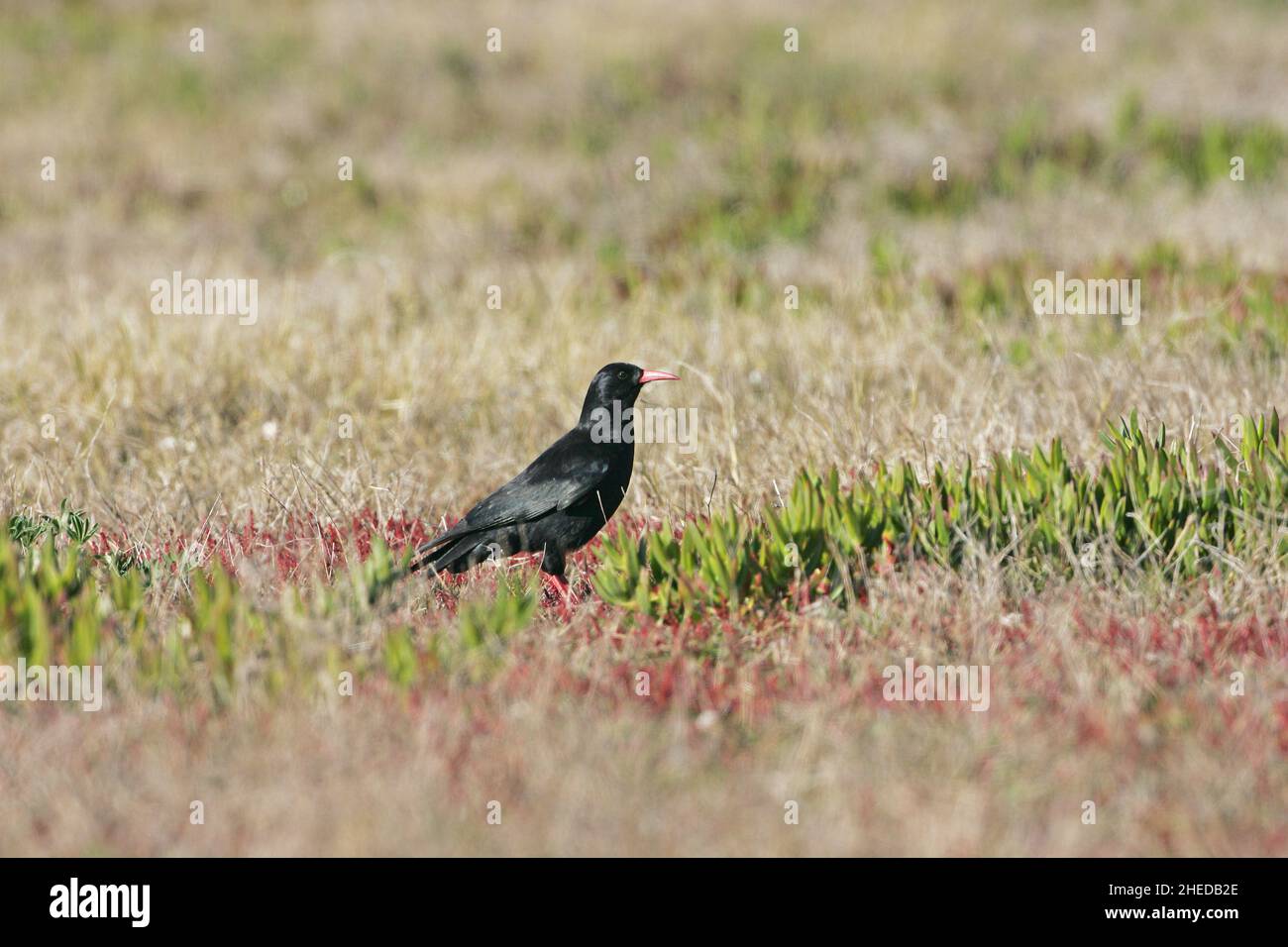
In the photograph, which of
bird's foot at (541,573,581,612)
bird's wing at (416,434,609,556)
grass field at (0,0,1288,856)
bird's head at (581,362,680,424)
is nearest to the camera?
grass field at (0,0,1288,856)

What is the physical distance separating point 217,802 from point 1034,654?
7.49 ft

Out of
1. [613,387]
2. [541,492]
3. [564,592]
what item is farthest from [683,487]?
[564,592]

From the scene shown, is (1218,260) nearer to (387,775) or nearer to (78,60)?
(387,775)

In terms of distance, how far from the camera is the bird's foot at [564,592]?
4961mm

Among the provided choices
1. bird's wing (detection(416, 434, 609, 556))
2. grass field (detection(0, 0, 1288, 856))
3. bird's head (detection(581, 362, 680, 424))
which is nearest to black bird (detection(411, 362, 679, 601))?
bird's wing (detection(416, 434, 609, 556))

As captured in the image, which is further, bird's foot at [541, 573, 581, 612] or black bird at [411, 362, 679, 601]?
black bird at [411, 362, 679, 601]

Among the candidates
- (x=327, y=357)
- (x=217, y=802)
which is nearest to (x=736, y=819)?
(x=217, y=802)

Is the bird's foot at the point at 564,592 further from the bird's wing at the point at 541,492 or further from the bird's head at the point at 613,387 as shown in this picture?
the bird's head at the point at 613,387

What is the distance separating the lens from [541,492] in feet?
17.5

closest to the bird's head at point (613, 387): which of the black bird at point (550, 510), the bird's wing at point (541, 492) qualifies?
the black bird at point (550, 510)

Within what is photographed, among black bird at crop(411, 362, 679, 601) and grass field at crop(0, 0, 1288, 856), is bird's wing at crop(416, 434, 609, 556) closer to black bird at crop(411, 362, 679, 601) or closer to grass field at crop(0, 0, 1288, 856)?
black bird at crop(411, 362, 679, 601)

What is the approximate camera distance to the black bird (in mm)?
5285

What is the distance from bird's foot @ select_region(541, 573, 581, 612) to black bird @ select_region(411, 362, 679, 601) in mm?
14
